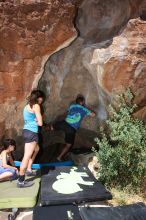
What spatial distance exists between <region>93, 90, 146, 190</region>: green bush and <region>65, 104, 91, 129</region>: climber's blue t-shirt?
0.90 meters

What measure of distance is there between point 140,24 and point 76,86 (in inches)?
74.4

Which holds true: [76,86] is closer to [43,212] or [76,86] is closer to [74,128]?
[74,128]

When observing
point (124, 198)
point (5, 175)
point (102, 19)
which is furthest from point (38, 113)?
point (102, 19)

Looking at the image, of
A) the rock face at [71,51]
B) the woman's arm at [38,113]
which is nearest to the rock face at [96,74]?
the rock face at [71,51]

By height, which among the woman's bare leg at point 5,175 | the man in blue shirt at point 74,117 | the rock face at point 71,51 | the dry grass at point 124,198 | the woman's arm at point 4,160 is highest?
the rock face at point 71,51

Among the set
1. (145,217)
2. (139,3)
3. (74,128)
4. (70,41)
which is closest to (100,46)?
(70,41)

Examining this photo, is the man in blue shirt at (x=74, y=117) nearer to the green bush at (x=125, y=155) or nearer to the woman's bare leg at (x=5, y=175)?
the green bush at (x=125, y=155)

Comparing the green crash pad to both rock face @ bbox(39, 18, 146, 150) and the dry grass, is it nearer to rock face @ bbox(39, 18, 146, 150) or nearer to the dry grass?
the dry grass

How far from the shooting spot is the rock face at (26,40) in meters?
5.60

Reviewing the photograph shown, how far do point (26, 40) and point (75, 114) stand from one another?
1681mm

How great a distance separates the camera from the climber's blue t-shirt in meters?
6.41

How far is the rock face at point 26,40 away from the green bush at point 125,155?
5.25 feet

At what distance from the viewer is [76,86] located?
263 inches

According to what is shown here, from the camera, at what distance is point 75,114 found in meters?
6.44
